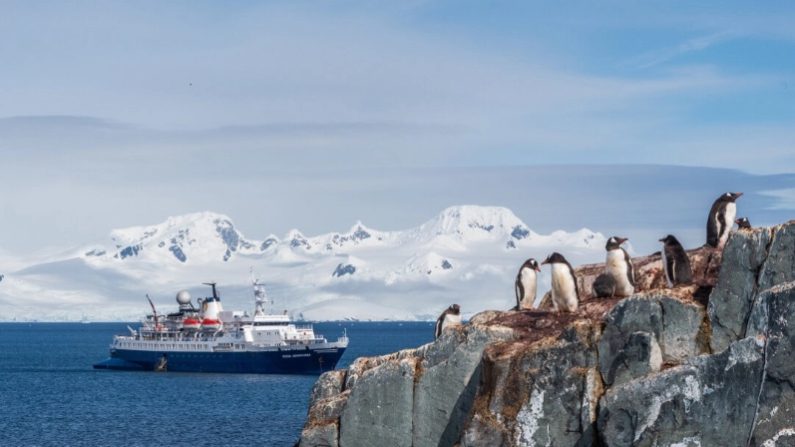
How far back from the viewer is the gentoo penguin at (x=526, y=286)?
41594 mm

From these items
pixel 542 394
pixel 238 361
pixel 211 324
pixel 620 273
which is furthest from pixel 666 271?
pixel 211 324

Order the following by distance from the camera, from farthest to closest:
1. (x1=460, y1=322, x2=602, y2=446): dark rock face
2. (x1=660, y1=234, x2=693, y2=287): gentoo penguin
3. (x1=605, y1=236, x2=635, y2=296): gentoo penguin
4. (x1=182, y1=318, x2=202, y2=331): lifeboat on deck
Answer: (x1=182, y1=318, x2=202, y2=331): lifeboat on deck
(x1=605, y1=236, x2=635, y2=296): gentoo penguin
(x1=660, y1=234, x2=693, y2=287): gentoo penguin
(x1=460, y1=322, x2=602, y2=446): dark rock face

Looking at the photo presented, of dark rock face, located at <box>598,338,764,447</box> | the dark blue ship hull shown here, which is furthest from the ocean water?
dark rock face, located at <box>598,338,764,447</box>

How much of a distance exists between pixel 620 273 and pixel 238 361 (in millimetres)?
116185

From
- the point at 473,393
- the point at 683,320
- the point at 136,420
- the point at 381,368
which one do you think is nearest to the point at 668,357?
the point at 683,320

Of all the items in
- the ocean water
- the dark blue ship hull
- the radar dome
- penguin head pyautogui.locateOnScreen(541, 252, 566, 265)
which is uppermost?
the radar dome

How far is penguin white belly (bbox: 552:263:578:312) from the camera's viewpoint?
3816cm

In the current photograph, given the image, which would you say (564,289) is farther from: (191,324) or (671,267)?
(191,324)

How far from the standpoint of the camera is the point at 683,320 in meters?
33.2

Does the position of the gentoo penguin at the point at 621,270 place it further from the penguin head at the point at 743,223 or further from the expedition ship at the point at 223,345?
the expedition ship at the point at 223,345

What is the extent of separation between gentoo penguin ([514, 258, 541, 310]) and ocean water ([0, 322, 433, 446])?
33.6m

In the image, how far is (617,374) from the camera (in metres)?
32.7

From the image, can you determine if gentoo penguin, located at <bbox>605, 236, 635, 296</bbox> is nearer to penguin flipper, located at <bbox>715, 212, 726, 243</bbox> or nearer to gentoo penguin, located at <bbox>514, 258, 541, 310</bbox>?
penguin flipper, located at <bbox>715, 212, 726, 243</bbox>

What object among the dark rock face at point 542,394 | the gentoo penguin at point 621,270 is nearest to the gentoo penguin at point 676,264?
the gentoo penguin at point 621,270
